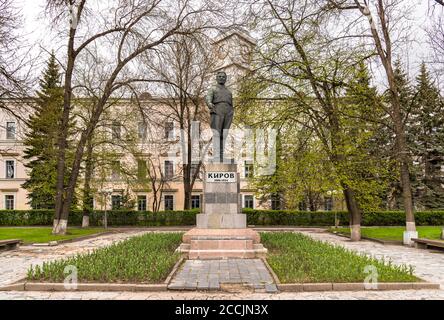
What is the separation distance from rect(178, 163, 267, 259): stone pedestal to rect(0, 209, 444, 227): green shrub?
23018 mm

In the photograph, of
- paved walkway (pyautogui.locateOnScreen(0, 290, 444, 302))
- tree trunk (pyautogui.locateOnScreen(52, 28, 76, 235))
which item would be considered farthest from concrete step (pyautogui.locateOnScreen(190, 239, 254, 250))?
tree trunk (pyautogui.locateOnScreen(52, 28, 76, 235))

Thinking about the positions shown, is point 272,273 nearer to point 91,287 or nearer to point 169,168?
point 91,287

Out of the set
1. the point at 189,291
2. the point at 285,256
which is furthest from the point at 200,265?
the point at 189,291

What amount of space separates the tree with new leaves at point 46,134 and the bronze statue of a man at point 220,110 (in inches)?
320

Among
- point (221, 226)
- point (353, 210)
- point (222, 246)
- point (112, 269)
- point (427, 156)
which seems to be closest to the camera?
point (112, 269)

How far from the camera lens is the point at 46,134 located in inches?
938

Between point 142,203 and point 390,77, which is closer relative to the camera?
point 390,77

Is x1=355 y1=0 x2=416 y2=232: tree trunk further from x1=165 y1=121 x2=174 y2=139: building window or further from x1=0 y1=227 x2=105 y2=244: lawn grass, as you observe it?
x1=0 y1=227 x2=105 y2=244: lawn grass

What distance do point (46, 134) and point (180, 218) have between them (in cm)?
1625

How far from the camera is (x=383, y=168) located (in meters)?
20.2

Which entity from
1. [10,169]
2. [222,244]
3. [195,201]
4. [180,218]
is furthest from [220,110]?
[10,169]

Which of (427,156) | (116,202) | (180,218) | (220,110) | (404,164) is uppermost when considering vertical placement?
(427,156)

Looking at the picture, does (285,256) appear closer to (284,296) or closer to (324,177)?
(284,296)

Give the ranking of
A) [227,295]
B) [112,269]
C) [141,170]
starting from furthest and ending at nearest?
1. [141,170]
2. [112,269]
3. [227,295]
